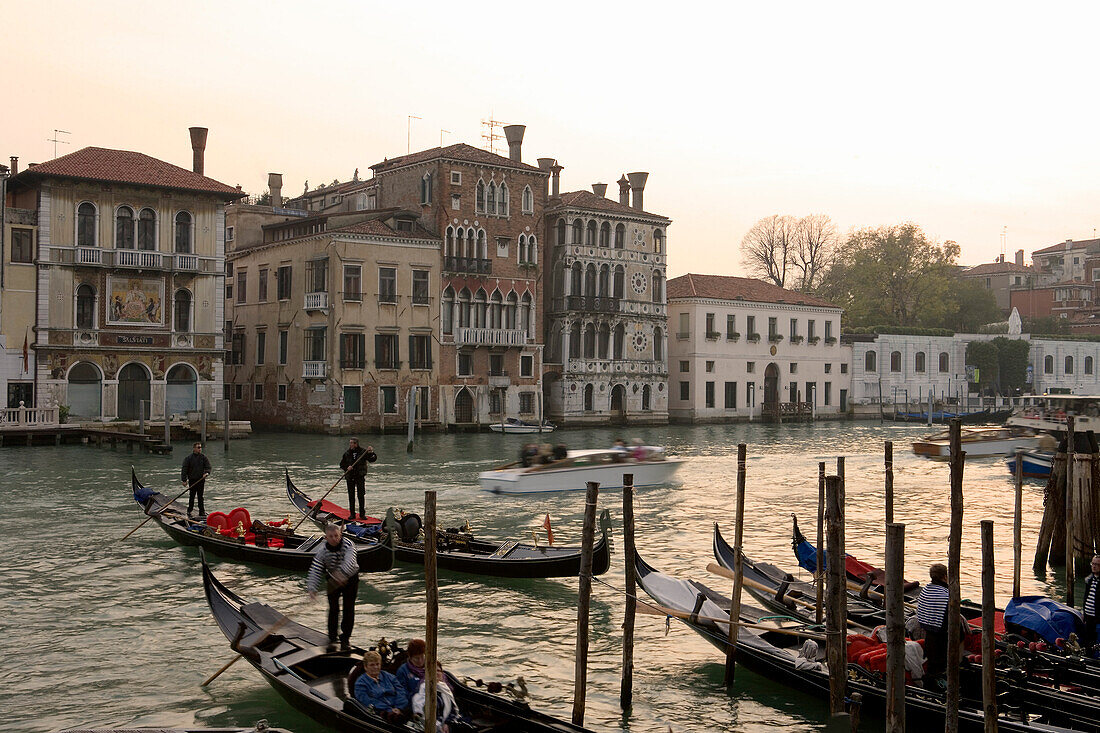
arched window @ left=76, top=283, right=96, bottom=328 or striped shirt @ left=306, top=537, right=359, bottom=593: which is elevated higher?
arched window @ left=76, top=283, right=96, bottom=328

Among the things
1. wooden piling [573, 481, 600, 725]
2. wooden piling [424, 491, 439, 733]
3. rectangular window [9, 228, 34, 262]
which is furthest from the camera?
rectangular window [9, 228, 34, 262]

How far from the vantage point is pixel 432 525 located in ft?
24.1

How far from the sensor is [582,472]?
72.1 feet

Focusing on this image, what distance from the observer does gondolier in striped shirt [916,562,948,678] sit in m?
8.00

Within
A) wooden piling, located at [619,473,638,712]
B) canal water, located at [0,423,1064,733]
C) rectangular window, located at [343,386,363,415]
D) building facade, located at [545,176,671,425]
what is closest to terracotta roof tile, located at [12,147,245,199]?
rectangular window, located at [343,386,363,415]

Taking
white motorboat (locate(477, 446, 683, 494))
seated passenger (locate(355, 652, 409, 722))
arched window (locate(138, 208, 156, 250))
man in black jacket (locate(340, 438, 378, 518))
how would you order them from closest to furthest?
seated passenger (locate(355, 652, 409, 722)) < man in black jacket (locate(340, 438, 378, 518)) < white motorboat (locate(477, 446, 683, 494)) < arched window (locate(138, 208, 156, 250))

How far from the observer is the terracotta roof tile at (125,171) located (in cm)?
3111

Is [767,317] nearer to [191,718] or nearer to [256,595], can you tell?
[256,595]

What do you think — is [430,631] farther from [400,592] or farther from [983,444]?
[983,444]

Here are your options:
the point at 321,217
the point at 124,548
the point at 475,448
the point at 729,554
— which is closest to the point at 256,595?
the point at 124,548

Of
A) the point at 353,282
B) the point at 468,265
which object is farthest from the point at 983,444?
the point at 353,282

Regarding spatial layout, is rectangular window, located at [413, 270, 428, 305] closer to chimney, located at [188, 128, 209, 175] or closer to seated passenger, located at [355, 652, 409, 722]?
chimney, located at [188, 128, 209, 175]

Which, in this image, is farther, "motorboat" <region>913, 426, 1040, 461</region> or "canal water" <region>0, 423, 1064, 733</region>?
"motorboat" <region>913, 426, 1040, 461</region>

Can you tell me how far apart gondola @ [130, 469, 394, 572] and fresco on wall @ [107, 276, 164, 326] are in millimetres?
19009
